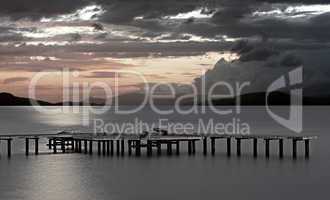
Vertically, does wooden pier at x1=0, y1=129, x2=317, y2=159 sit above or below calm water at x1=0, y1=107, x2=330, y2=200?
above

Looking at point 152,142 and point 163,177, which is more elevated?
point 152,142

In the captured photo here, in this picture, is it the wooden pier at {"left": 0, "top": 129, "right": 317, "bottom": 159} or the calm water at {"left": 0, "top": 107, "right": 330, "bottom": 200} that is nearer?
the calm water at {"left": 0, "top": 107, "right": 330, "bottom": 200}

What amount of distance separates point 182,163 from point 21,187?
1726 centimetres

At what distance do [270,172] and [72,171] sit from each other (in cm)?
1639

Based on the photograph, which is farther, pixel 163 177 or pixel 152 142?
pixel 152 142

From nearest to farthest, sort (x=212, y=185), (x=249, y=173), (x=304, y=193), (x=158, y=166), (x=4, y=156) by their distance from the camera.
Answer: (x=304, y=193), (x=212, y=185), (x=249, y=173), (x=158, y=166), (x=4, y=156)

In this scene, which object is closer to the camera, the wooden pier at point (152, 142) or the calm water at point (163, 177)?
the calm water at point (163, 177)

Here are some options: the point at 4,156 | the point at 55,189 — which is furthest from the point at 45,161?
the point at 55,189

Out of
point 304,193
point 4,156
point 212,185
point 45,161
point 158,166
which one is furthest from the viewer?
point 4,156

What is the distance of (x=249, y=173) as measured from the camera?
173 ft

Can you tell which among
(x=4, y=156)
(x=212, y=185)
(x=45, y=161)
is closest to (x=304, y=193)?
(x=212, y=185)

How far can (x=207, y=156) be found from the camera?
6588cm

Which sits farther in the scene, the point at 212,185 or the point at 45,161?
the point at 45,161

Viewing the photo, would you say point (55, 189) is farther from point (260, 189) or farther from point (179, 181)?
point (260, 189)
